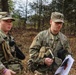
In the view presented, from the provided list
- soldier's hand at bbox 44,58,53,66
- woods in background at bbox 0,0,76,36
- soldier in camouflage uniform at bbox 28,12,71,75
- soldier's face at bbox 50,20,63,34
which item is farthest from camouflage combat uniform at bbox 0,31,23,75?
woods in background at bbox 0,0,76,36

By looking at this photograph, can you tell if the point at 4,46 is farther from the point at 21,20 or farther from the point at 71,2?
the point at 21,20

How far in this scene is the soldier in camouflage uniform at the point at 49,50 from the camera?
4.76 m

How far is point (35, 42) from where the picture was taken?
4.82 meters

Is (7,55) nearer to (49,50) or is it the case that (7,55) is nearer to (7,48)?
(7,48)

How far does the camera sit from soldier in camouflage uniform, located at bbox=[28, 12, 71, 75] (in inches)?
187

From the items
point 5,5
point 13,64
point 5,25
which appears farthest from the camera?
point 5,5

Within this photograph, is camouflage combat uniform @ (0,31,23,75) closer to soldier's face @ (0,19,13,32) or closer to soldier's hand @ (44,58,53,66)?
soldier's face @ (0,19,13,32)

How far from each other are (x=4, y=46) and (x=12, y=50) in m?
0.23

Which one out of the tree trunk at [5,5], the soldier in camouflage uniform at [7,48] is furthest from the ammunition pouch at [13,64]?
the tree trunk at [5,5]

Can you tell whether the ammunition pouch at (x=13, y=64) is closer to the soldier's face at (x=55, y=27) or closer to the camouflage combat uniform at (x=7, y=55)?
the camouflage combat uniform at (x=7, y=55)

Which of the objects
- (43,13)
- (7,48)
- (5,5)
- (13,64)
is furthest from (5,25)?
(43,13)

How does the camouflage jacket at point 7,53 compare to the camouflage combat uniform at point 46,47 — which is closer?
the camouflage jacket at point 7,53

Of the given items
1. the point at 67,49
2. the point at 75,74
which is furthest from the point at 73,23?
the point at 67,49

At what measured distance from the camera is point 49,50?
187 inches
